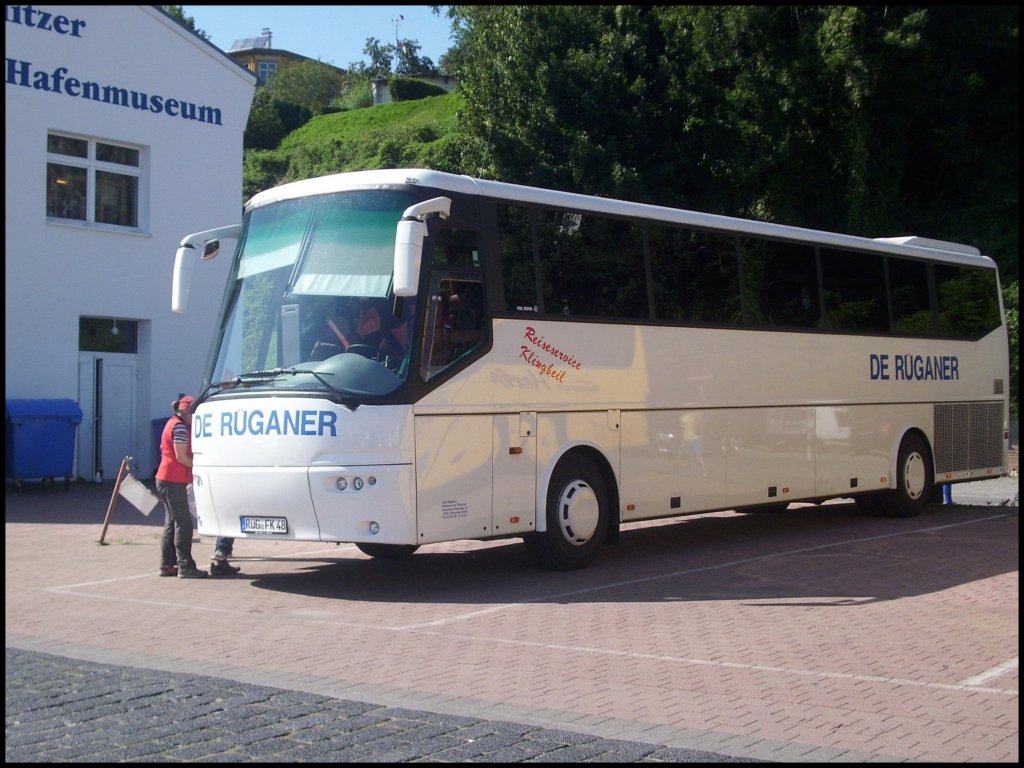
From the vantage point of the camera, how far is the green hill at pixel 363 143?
2283 inches

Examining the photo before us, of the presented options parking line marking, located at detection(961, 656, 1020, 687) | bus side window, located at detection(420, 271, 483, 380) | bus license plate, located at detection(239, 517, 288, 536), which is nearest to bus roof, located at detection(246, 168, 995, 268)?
bus side window, located at detection(420, 271, 483, 380)

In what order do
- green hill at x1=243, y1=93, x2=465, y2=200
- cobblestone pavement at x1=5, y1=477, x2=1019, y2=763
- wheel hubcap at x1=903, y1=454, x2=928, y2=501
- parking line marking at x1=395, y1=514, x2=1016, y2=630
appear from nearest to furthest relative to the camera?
cobblestone pavement at x1=5, y1=477, x2=1019, y2=763
parking line marking at x1=395, y1=514, x2=1016, y2=630
wheel hubcap at x1=903, y1=454, x2=928, y2=501
green hill at x1=243, y1=93, x2=465, y2=200

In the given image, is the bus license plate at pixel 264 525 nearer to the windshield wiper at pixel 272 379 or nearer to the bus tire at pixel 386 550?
the windshield wiper at pixel 272 379

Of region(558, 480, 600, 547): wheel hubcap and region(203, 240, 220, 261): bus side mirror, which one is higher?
region(203, 240, 220, 261): bus side mirror

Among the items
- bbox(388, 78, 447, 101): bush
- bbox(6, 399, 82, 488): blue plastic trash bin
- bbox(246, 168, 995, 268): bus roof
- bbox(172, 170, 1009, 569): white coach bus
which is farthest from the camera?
bbox(388, 78, 447, 101): bush

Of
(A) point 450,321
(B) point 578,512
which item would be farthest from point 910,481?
(A) point 450,321

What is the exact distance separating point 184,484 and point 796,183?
861 inches

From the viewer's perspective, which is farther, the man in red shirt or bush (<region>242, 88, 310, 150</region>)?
bush (<region>242, 88, 310, 150</region>)

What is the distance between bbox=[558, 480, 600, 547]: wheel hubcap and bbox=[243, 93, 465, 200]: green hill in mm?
38835

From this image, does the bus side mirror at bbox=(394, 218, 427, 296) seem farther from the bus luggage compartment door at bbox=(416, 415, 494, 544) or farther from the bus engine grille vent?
the bus engine grille vent

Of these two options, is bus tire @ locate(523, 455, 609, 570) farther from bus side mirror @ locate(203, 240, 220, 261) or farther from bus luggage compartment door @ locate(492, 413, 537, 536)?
bus side mirror @ locate(203, 240, 220, 261)

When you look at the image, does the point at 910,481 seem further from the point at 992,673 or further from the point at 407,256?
the point at 407,256

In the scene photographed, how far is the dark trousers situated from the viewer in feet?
39.9

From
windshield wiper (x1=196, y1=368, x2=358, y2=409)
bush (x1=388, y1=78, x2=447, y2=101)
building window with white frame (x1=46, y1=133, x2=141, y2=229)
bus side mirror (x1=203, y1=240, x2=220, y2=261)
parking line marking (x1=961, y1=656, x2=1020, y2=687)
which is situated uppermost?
bush (x1=388, y1=78, x2=447, y2=101)
